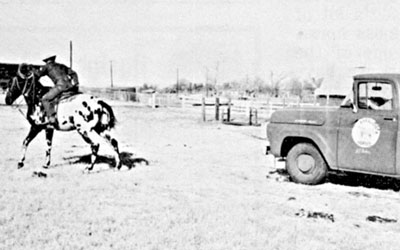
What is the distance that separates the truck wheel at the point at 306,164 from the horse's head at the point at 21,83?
5180 mm

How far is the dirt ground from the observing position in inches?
192

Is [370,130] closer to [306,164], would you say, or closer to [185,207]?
[306,164]

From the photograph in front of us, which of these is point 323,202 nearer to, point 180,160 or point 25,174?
point 180,160

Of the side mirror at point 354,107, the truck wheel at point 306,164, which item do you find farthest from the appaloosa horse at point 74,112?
the side mirror at point 354,107

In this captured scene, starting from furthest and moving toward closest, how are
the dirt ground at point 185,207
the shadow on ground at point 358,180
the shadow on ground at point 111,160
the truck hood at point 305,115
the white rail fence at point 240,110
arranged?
the white rail fence at point 240,110 < the shadow on ground at point 111,160 < the shadow on ground at point 358,180 < the truck hood at point 305,115 < the dirt ground at point 185,207

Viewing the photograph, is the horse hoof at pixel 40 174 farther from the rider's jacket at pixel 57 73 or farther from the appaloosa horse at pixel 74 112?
the rider's jacket at pixel 57 73

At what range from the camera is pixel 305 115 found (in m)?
8.07

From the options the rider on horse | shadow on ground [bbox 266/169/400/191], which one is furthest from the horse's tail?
shadow on ground [bbox 266/169/400/191]

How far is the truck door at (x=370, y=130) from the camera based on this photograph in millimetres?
7113

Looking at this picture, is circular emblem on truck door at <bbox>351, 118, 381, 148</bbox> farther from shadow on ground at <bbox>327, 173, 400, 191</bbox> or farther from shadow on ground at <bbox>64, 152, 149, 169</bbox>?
shadow on ground at <bbox>64, 152, 149, 169</bbox>

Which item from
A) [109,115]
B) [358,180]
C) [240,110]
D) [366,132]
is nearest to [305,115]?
[366,132]

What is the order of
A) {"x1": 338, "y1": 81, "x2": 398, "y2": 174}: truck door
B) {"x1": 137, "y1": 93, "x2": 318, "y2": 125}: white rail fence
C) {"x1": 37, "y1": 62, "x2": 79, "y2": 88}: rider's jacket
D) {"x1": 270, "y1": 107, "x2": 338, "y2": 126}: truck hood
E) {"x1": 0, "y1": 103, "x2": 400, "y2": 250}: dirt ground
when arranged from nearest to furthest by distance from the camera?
1. {"x1": 0, "y1": 103, "x2": 400, "y2": 250}: dirt ground
2. {"x1": 338, "y1": 81, "x2": 398, "y2": 174}: truck door
3. {"x1": 270, "y1": 107, "x2": 338, "y2": 126}: truck hood
4. {"x1": 37, "y1": 62, "x2": 79, "y2": 88}: rider's jacket
5. {"x1": 137, "y1": 93, "x2": 318, "y2": 125}: white rail fence

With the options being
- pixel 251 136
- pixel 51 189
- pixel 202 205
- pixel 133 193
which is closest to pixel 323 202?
pixel 202 205

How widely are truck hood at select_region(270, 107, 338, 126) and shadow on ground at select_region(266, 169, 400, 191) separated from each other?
118 centimetres
